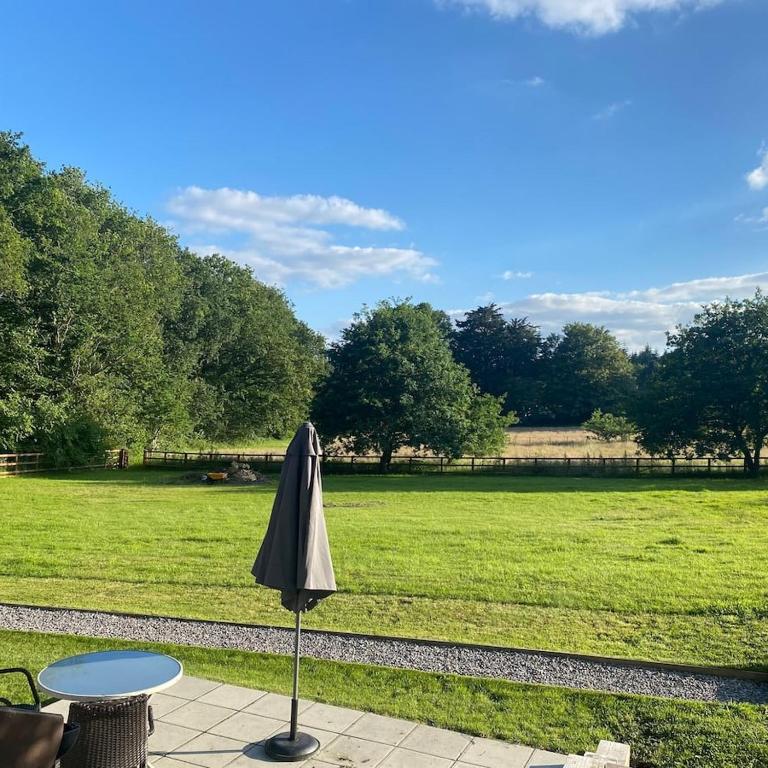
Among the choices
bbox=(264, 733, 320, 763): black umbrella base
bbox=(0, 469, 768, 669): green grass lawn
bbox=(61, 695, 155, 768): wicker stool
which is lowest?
bbox=(0, 469, 768, 669): green grass lawn

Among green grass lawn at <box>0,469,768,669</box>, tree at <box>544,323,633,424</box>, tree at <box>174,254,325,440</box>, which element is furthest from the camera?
tree at <box>544,323,633,424</box>

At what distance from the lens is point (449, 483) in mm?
25688

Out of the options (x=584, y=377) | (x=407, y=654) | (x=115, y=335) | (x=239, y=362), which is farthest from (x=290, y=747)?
(x=584, y=377)

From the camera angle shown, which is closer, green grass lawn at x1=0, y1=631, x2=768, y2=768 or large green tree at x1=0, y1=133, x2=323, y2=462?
green grass lawn at x1=0, y1=631, x2=768, y2=768

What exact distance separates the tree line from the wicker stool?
24.6 meters

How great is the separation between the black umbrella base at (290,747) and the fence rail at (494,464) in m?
26.0

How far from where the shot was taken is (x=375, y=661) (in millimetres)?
6578

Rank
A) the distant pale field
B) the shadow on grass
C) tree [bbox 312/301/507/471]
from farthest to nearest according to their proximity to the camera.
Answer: the distant pale field < tree [bbox 312/301/507/471] < the shadow on grass

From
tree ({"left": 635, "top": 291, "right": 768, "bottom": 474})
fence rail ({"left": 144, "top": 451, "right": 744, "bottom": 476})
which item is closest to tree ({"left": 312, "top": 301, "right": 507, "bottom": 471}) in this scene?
fence rail ({"left": 144, "top": 451, "right": 744, "bottom": 476})

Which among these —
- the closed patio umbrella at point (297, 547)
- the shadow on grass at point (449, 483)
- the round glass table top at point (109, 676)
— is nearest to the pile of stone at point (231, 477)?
the shadow on grass at point (449, 483)

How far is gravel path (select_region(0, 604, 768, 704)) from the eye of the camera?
598 cm

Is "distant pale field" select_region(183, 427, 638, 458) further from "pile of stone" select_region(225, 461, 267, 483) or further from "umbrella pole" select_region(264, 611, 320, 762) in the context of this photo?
"umbrella pole" select_region(264, 611, 320, 762)

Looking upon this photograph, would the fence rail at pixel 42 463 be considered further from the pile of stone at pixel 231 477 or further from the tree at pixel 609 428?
the tree at pixel 609 428

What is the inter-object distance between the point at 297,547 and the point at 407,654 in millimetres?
3015
